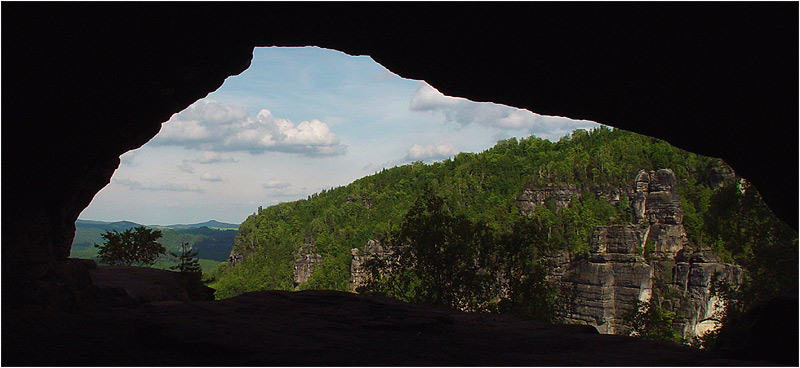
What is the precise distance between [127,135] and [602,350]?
8.42 metres

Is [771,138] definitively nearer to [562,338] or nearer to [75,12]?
[562,338]

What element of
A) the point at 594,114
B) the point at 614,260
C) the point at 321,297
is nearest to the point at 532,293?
the point at 321,297

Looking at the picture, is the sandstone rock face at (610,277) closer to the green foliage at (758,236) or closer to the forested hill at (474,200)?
the forested hill at (474,200)

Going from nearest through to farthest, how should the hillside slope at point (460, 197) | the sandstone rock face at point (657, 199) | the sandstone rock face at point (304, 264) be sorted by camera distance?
the sandstone rock face at point (657, 199) → the hillside slope at point (460, 197) → the sandstone rock face at point (304, 264)

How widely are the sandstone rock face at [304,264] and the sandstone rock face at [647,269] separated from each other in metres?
42.9

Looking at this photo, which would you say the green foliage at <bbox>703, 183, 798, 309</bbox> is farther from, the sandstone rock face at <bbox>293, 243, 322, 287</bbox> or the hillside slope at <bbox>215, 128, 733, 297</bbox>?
the sandstone rock face at <bbox>293, 243, 322, 287</bbox>

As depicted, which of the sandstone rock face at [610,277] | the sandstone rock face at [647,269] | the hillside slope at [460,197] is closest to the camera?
the sandstone rock face at [647,269]

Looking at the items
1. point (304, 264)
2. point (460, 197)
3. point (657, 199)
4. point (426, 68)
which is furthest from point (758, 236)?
point (460, 197)

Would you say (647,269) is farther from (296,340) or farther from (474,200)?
(296,340)

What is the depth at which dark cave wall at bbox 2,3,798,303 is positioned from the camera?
5.39 meters

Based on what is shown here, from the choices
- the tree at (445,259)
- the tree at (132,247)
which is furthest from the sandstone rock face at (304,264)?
the tree at (132,247)

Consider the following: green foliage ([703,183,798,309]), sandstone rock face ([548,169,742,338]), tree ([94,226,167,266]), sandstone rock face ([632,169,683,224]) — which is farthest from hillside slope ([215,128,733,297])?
tree ([94,226,167,266])

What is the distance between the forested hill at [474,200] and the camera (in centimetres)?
8406

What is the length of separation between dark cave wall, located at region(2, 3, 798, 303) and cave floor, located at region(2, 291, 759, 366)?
1.40 meters
